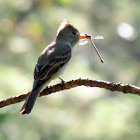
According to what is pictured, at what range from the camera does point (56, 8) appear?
5793mm

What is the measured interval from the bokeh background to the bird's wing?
0.75 m

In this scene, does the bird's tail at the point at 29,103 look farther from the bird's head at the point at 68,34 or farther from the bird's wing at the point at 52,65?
the bird's head at the point at 68,34

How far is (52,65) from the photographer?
3.76m

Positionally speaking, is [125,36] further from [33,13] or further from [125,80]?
[125,80]

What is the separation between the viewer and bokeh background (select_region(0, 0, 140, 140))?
4.51m

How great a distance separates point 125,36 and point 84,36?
140 cm

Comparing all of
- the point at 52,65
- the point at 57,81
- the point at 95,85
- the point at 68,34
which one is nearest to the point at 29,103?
the point at 95,85

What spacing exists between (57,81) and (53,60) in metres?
1.56

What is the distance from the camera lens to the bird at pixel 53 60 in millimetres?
3321

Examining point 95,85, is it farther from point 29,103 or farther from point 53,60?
point 53,60

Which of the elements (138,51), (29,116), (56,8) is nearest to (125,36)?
(56,8)

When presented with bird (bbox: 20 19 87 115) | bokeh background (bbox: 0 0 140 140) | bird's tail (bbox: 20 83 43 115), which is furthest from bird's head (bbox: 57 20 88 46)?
bird's tail (bbox: 20 83 43 115)

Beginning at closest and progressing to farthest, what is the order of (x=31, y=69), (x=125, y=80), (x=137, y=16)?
(x=31, y=69) < (x=137, y=16) < (x=125, y=80)

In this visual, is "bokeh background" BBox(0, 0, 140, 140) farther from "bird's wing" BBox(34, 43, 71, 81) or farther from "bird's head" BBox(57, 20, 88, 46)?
"bird's head" BBox(57, 20, 88, 46)
